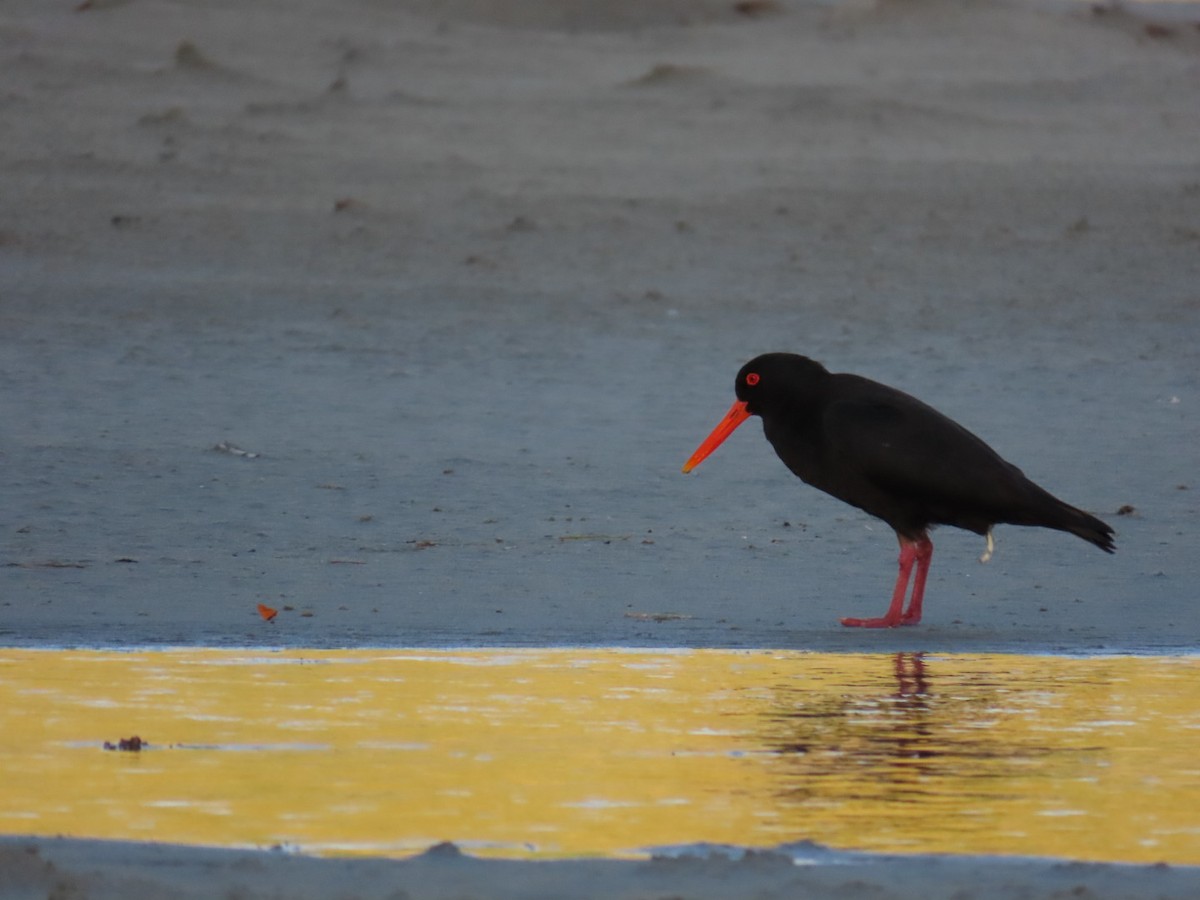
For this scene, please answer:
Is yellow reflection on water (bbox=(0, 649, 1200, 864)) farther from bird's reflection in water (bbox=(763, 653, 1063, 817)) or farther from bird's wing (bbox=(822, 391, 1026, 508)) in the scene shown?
bird's wing (bbox=(822, 391, 1026, 508))

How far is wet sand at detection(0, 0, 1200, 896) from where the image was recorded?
8.22 metres

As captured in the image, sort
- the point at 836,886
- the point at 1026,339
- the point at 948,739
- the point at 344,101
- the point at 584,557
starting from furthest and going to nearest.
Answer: the point at 344,101 < the point at 1026,339 < the point at 584,557 < the point at 948,739 < the point at 836,886

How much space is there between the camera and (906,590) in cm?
826

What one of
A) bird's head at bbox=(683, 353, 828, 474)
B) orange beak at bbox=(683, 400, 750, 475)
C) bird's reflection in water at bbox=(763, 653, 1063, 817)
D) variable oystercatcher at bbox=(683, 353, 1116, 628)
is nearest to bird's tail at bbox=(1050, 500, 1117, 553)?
variable oystercatcher at bbox=(683, 353, 1116, 628)

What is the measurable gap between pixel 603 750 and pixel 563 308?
7.95m

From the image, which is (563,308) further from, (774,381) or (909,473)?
(909,473)

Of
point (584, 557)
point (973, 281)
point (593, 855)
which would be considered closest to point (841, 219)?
point (973, 281)

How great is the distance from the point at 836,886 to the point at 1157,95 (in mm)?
18057

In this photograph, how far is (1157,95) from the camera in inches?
832

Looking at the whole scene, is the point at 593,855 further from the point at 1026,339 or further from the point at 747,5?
the point at 747,5

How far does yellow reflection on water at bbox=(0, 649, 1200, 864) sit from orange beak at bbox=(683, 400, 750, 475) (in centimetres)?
196

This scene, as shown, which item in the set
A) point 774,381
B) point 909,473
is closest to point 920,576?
point 909,473

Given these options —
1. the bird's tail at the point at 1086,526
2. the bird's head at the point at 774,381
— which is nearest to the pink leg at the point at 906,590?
the bird's tail at the point at 1086,526

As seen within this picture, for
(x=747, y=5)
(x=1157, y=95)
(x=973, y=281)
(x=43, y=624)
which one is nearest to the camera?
(x=43, y=624)
